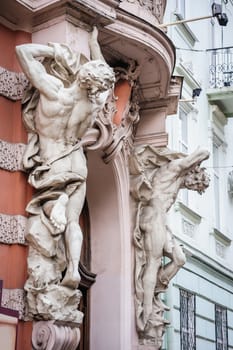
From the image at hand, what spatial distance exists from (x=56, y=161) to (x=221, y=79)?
9.56 meters

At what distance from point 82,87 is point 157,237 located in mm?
2337

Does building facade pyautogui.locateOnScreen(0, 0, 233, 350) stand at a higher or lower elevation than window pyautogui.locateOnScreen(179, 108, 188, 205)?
lower

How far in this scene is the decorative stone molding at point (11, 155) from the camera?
22.2ft

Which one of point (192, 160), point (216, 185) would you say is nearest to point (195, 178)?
point (192, 160)

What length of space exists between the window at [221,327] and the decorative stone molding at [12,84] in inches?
346

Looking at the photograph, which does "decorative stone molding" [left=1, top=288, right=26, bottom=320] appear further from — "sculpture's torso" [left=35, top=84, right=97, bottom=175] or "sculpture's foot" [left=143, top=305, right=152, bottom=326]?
"sculpture's foot" [left=143, top=305, right=152, bottom=326]

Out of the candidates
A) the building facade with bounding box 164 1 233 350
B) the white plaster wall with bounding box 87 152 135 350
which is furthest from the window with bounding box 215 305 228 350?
the white plaster wall with bounding box 87 152 135 350

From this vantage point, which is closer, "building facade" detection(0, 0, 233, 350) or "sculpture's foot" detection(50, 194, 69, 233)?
"sculpture's foot" detection(50, 194, 69, 233)

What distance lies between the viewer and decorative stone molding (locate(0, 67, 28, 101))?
692cm

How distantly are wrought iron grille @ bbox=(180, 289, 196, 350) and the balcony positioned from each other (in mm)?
4243

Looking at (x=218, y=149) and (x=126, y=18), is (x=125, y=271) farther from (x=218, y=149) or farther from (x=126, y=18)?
(x=218, y=149)

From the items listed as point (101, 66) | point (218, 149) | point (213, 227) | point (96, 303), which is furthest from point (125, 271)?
point (218, 149)

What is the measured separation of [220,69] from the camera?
52.1 feet

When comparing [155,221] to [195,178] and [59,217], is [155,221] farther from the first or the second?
[59,217]
